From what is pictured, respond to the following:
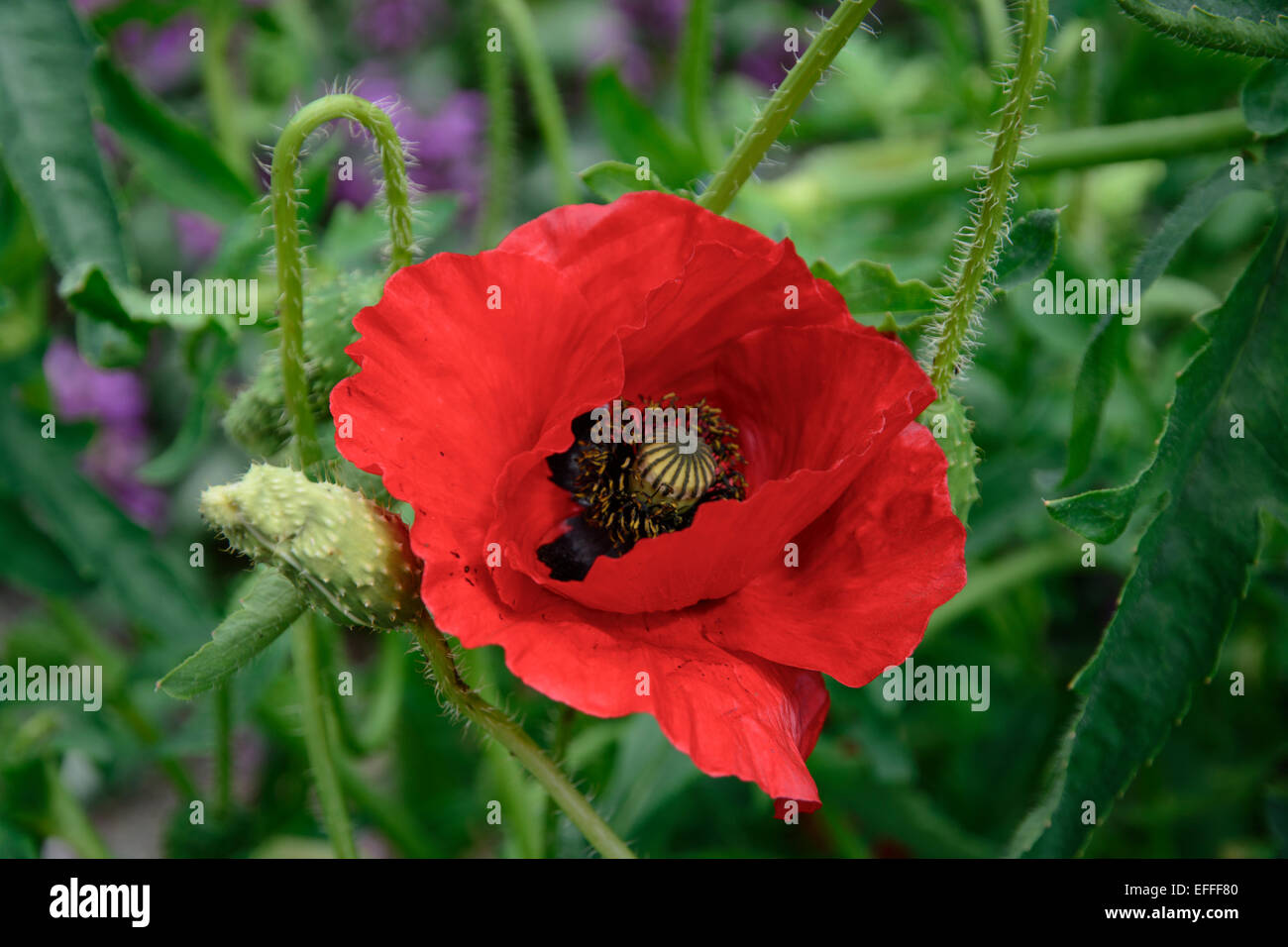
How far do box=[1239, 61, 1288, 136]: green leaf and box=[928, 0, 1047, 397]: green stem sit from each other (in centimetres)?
35

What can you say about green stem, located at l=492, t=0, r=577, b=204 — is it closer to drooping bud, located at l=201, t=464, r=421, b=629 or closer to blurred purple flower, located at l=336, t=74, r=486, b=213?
drooping bud, located at l=201, t=464, r=421, b=629

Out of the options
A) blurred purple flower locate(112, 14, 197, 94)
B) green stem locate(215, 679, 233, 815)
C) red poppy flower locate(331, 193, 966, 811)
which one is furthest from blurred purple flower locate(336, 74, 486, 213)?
red poppy flower locate(331, 193, 966, 811)

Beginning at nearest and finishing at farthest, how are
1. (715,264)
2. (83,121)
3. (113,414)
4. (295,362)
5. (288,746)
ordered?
(715,264)
(295,362)
(83,121)
(288,746)
(113,414)

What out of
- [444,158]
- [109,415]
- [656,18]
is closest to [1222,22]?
[444,158]

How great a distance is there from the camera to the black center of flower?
38.1 inches

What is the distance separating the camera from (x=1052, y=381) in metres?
1.99

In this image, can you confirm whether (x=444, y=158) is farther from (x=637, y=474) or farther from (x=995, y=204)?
(x=995, y=204)

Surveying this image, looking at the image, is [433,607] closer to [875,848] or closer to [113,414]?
[875,848]

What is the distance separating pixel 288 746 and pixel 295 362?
1203mm

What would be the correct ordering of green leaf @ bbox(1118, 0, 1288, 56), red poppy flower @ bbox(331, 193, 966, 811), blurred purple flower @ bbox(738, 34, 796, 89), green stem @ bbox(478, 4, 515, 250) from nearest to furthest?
red poppy flower @ bbox(331, 193, 966, 811)
green leaf @ bbox(1118, 0, 1288, 56)
green stem @ bbox(478, 4, 515, 250)
blurred purple flower @ bbox(738, 34, 796, 89)

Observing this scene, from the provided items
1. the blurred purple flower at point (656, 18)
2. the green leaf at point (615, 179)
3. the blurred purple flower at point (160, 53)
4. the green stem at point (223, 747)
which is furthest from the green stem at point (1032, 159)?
the blurred purple flower at point (160, 53)

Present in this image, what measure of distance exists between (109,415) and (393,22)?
1.62 m

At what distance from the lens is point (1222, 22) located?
0.97 metres
